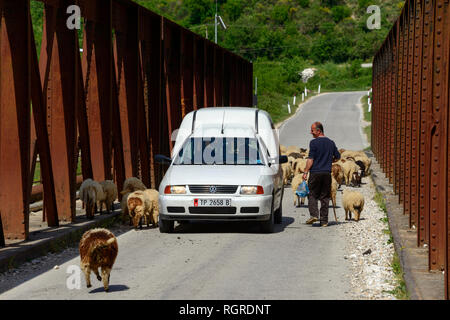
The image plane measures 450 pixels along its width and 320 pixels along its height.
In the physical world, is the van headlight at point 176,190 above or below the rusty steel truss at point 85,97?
below

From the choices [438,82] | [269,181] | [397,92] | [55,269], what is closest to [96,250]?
[55,269]

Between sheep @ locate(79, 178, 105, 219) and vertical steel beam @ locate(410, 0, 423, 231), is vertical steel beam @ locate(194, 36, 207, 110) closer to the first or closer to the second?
sheep @ locate(79, 178, 105, 219)

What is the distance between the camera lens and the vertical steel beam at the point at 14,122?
444 inches

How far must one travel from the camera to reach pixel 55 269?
9.97 meters

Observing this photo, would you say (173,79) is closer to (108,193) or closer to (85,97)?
(85,97)

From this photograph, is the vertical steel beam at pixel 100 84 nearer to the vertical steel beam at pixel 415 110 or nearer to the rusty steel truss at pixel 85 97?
the rusty steel truss at pixel 85 97

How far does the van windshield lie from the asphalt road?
3.59ft

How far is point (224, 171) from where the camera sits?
1352 cm

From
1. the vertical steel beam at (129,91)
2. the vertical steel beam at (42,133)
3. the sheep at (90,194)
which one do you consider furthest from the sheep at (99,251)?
the vertical steel beam at (129,91)

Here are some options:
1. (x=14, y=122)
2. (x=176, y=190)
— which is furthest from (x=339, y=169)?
(x=14, y=122)

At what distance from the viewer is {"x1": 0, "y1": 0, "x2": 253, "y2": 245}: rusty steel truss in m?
11.4

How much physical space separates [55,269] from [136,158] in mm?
8662

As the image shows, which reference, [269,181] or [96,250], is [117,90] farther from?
[96,250]

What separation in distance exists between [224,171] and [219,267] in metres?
3.71
